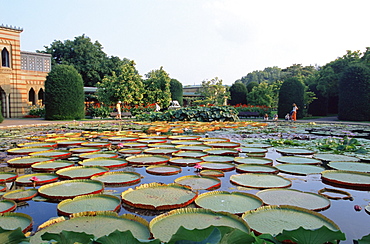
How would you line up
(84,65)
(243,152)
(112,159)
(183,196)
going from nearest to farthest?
1. (183,196)
2. (112,159)
3. (243,152)
4. (84,65)

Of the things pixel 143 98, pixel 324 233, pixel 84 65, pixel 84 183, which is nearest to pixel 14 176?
pixel 84 183

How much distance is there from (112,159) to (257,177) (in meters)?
2.42

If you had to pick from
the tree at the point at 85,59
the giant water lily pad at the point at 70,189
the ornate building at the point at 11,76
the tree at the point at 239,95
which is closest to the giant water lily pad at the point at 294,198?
the giant water lily pad at the point at 70,189

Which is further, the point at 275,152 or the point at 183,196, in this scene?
the point at 275,152

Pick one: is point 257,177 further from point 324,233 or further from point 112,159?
point 112,159

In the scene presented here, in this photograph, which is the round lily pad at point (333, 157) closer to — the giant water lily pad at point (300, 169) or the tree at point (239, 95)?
the giant water lily pad at point (300, 169)

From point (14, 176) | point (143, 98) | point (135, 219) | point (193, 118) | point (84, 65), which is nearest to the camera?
point (135, 219)

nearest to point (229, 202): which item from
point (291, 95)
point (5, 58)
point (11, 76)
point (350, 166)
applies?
point (350, 166)

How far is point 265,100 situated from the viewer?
2419 centimetres

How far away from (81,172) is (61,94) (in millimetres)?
14315

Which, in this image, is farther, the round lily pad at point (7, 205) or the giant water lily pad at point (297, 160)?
the giant water lily pad at point (297, 160)

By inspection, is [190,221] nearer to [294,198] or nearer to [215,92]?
[294,198]

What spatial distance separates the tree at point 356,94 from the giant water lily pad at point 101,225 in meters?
17.9

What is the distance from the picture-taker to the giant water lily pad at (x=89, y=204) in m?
2.45
